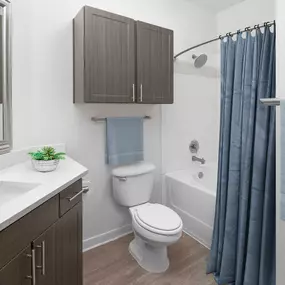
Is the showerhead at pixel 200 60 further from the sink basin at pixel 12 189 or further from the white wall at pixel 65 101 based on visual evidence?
the sink basin at pixel 12 189

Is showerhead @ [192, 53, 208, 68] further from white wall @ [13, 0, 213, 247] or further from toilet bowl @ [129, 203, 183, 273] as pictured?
toilet bowl @ [129, 203, 183, 273]

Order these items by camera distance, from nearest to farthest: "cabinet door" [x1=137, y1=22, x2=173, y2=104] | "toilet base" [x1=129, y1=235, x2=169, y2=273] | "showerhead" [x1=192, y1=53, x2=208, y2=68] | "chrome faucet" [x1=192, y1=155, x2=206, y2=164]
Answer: "toilet base" [x1=129, y1=235, x2=169, y2=273], "cabinet door" [x1=137, y1=22, x2=173, y2=104], "showerhead" [x1=192, y1=53, x2=208, y2=68], "chrome faucet" [x1=192, y1=155, x2=206, y2=164]

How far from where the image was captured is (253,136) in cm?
153

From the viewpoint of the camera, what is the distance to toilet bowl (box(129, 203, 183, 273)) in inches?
67.7

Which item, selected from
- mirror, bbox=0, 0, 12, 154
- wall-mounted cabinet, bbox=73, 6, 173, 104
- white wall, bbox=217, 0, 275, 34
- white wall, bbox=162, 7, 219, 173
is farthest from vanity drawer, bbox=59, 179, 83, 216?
white wall, bbox=217, 0, 275, 34

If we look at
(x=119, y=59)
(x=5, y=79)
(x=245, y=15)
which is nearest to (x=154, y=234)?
(x=119, y=59)

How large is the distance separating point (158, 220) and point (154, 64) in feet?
4.23

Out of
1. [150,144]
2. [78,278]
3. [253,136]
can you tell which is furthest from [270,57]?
[78,278]

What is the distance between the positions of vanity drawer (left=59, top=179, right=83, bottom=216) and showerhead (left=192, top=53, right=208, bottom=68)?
188 centimetres

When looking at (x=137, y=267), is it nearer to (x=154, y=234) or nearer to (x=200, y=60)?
(x=154, y=234)

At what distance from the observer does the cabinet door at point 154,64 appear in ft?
6.54

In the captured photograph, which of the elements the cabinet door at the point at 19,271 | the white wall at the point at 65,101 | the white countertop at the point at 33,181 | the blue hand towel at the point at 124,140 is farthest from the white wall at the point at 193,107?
the cabinet door at the point at 19,271

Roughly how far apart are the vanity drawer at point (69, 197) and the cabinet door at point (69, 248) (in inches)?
1.2

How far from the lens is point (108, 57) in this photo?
6.07 ft
